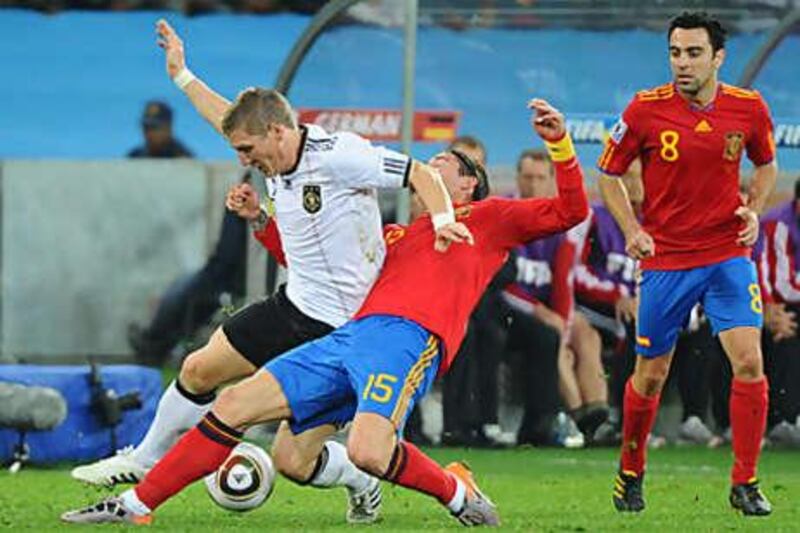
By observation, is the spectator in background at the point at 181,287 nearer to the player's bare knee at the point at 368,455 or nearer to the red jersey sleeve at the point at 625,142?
the red jersey sleeve at the point at 625,142

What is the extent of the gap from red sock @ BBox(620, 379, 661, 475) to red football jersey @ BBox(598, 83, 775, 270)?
24.5 inches

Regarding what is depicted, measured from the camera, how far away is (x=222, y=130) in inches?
444

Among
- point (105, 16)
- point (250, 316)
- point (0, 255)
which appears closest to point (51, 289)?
point (0, 255)

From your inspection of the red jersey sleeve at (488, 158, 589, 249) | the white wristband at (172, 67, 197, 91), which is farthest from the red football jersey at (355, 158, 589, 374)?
the white wristband at (172, 67, 197, 91)

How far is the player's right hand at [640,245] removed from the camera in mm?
12211

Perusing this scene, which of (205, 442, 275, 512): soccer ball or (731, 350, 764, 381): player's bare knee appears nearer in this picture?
(205, 442, 275, 512): soccer ball

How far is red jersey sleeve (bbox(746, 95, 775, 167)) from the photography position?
12742 mm

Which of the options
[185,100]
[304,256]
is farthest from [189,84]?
[185,100]

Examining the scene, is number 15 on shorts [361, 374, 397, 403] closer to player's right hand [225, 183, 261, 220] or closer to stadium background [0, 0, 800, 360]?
player's right hand [225, 183, 261, 220]

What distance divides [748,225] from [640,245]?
584 mm

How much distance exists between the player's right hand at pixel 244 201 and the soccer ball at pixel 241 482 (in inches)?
39.8

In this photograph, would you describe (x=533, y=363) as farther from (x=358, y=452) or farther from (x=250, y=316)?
(x=358, y=452)

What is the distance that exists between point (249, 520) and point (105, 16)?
48.1ft

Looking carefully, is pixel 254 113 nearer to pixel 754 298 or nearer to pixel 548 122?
pixel 548 122
